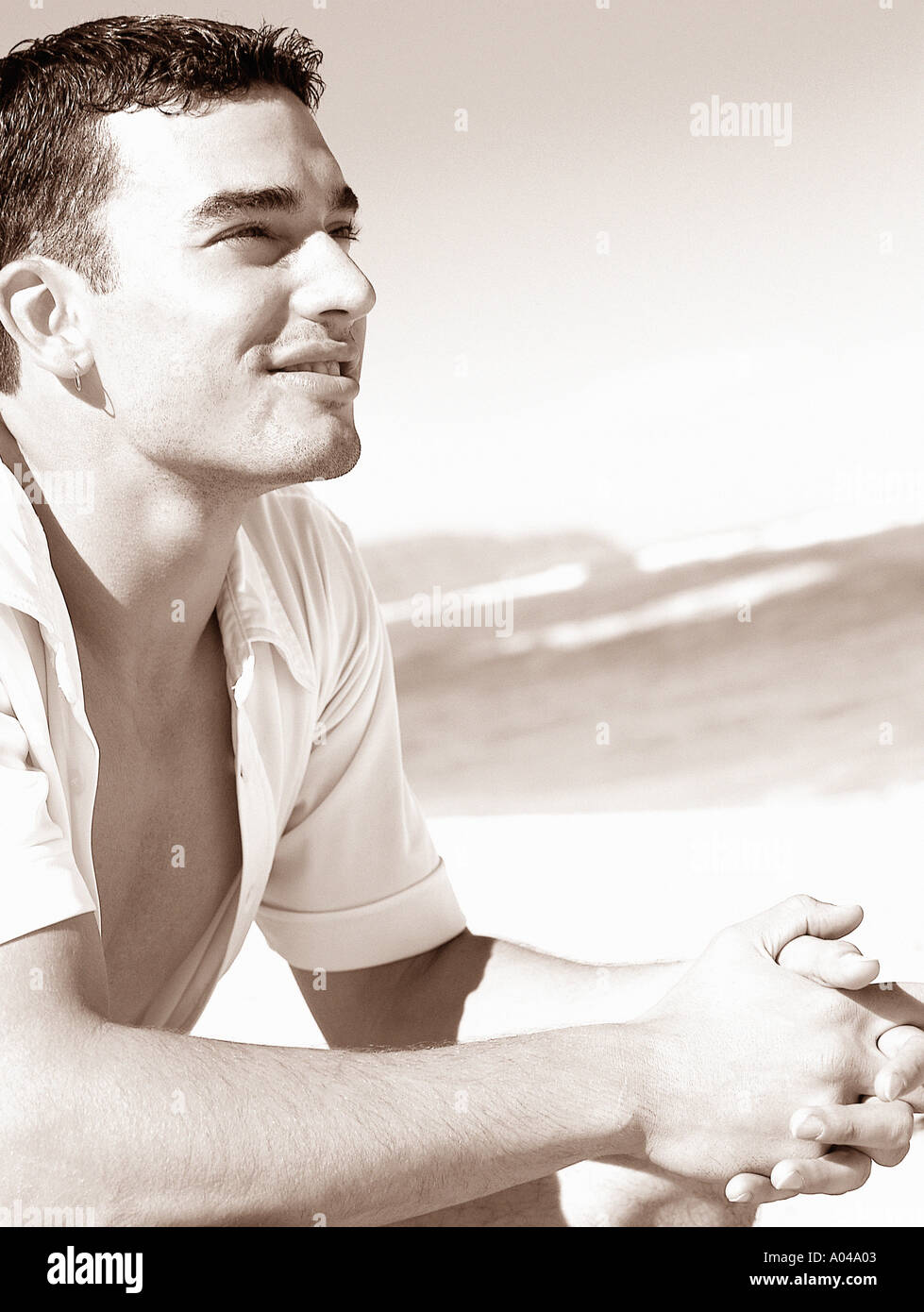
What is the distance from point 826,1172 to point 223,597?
2.09 feet

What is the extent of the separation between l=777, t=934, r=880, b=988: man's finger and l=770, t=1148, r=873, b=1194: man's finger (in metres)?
0.11

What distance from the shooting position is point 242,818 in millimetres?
1086

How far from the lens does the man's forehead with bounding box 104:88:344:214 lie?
3.32 feet

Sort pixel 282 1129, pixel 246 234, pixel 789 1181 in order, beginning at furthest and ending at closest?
1. pixel 246 234
2. pixel 789 1181
3. pixel 282 1129

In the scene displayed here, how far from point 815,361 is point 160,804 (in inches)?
207

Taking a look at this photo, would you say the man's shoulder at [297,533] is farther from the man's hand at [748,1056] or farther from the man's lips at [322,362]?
the man's hand at [748,1056]

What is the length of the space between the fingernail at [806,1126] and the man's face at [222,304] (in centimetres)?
56

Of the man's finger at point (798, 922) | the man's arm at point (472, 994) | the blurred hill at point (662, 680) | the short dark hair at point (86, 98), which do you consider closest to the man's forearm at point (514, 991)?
the man's arm at point (472, 994)

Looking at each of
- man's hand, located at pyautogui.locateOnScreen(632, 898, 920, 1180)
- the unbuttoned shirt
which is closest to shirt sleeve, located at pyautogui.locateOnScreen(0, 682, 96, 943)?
the unbuttoned shirt

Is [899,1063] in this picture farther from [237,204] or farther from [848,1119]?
[237,204]

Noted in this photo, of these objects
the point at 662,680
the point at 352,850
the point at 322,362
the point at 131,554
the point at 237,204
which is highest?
the point at 237,204

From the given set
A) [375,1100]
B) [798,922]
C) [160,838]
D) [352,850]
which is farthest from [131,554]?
[798,922]

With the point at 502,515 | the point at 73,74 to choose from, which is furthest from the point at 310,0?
the point at 73,74

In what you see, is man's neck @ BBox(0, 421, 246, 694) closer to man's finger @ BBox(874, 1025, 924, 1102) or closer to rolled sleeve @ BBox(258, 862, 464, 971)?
rolled sleeve @ BBox(258, 862, 464, 971)
